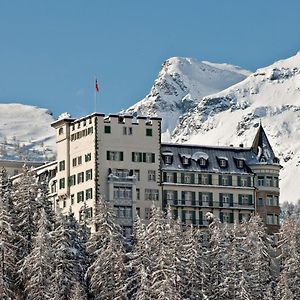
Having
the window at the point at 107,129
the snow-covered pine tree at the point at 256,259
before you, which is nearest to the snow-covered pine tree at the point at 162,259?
the snow-covered pine tree at the point at 256,259

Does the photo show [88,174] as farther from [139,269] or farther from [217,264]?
[139,269]

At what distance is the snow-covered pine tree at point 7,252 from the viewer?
153 meters

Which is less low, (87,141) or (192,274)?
(87,141)

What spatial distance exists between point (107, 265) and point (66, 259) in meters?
5.20

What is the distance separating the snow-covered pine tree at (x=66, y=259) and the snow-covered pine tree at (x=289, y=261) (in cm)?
2734

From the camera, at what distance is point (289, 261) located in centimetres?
18062

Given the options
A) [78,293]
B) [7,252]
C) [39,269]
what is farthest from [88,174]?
[78,293]

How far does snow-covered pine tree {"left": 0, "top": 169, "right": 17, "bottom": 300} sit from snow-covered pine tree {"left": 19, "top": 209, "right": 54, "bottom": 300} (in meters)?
1.54

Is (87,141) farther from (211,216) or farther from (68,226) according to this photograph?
(68,226)

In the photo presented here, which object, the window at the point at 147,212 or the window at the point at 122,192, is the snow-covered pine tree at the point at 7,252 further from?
the window at the point at 147,212

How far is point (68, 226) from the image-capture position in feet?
540

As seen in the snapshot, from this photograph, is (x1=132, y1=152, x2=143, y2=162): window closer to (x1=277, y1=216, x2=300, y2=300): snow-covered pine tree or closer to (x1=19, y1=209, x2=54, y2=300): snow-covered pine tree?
(x1=277, y1=216, x2=300, y2=300): snow-covered pine tree

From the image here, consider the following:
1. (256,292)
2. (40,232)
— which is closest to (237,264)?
(256,292)

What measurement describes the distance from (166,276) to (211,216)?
1428 inches
